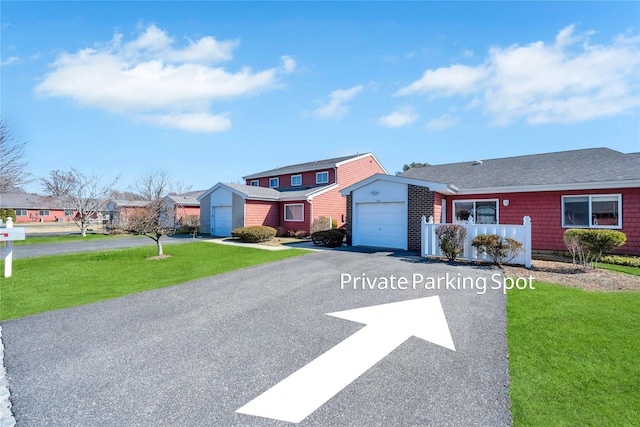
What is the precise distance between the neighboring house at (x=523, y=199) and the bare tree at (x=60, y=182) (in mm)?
29472

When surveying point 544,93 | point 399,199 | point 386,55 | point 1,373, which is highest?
point 386,55

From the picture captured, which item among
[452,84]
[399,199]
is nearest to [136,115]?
[399,199]

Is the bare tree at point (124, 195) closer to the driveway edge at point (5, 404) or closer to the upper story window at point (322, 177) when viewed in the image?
the upper story window at point (322, 177)

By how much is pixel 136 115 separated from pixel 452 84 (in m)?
16.5

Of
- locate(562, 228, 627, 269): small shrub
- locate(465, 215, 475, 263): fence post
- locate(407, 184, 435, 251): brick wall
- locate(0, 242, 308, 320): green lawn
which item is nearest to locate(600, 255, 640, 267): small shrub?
locate(562, 228, 627, 269): small shrub

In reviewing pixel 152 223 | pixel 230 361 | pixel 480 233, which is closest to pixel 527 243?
pixel 480 233

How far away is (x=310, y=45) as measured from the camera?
11.2 m

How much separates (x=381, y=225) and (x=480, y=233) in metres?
5.18

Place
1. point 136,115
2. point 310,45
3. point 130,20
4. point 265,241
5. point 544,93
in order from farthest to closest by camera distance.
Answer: point 265,241, point 136,115, point 544,93, point 310,45, point 130,20

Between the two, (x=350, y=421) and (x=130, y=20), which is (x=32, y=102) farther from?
(x=350, y=421)

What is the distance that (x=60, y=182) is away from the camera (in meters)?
33.0

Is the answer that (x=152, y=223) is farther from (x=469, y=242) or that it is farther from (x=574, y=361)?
(x=574, y=361)

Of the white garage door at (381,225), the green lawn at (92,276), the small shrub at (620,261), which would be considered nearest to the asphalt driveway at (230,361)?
the green lawn at (92,276)

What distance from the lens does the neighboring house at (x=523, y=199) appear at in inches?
479
